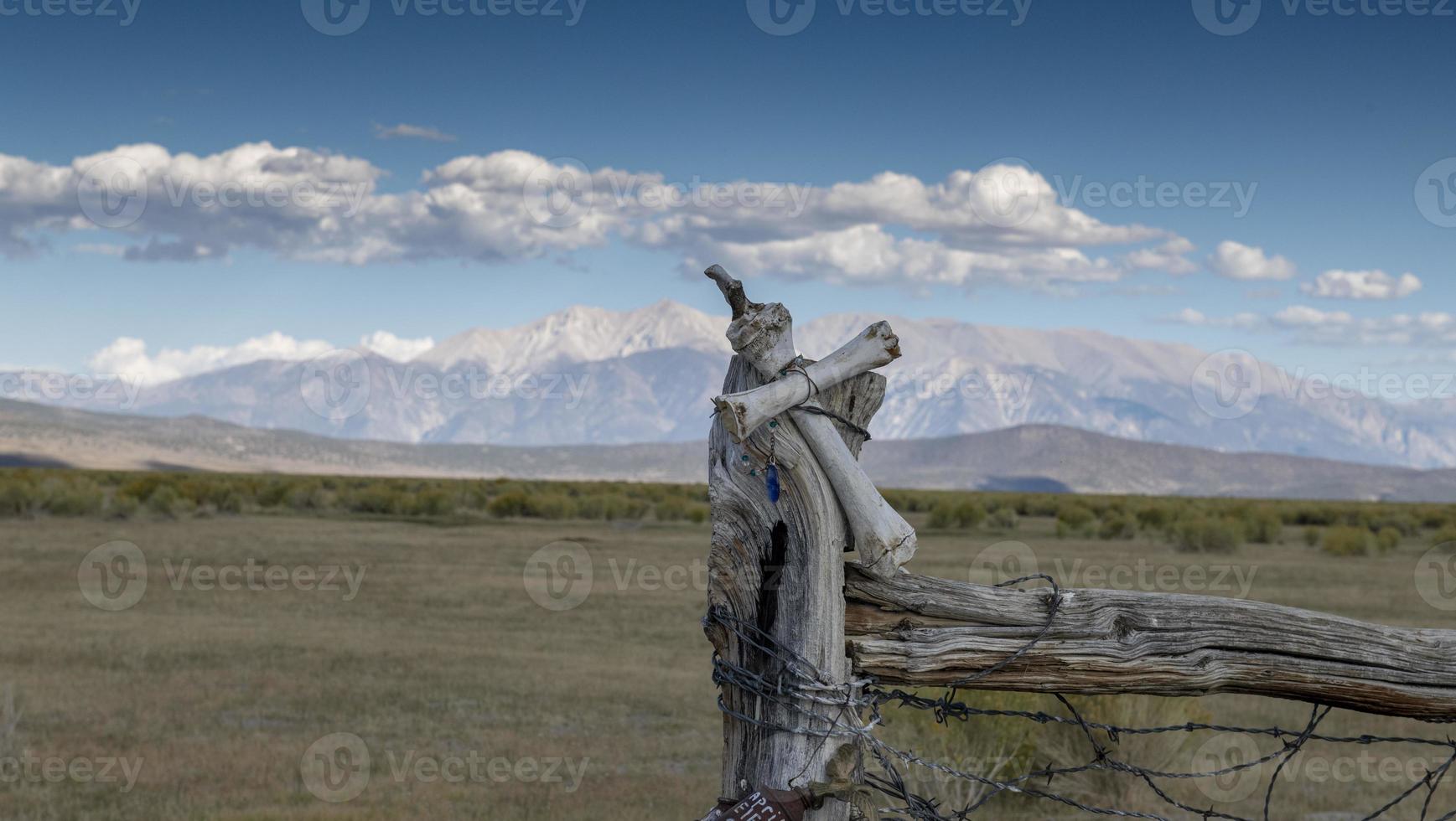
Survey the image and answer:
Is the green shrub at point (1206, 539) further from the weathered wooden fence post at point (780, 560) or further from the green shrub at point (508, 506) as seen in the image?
the weathered wooden fence post at point (780, 560)

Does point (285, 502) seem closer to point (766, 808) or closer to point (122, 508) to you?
point (122, 508)

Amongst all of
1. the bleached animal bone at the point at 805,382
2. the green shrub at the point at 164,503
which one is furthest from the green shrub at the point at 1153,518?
the bleached animal bone at the point at 805,382

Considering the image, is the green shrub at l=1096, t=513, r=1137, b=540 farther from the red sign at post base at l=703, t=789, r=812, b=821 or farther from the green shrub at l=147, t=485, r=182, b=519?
the red sign at post base at l=703, t=789, r=812, b=821

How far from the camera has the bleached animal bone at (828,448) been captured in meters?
2.92

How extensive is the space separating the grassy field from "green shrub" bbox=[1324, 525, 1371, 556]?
895cm

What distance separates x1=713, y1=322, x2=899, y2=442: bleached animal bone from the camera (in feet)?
9.29

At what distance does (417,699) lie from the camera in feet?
44.3

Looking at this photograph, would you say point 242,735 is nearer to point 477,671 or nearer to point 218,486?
point 477,671

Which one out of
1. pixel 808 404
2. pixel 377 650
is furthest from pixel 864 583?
pixel 377 650

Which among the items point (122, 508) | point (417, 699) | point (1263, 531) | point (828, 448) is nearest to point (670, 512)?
point (122, 508)

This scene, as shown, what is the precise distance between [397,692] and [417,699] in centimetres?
41

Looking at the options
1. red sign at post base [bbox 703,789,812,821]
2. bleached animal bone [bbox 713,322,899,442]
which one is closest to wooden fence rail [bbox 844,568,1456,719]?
red sign at post base [bbox 703,789,812,821]

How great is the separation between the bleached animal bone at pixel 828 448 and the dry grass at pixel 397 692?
7011 mm

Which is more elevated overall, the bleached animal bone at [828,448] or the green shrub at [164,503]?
the bleached animal bone at [828,448]
